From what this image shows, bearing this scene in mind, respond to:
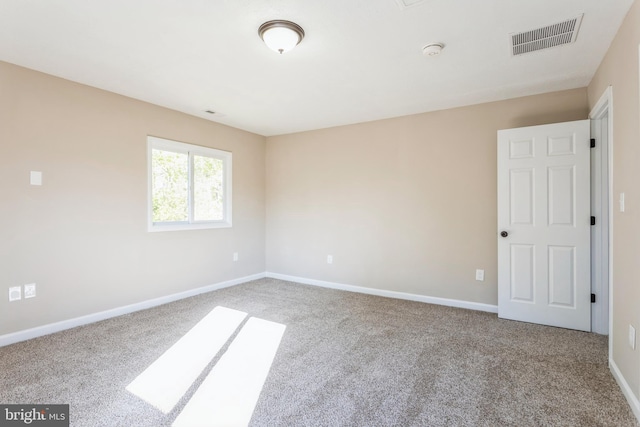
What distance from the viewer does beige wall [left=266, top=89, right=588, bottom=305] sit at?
3666 mm

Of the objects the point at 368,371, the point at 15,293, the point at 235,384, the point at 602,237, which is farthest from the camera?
the point at 602,237

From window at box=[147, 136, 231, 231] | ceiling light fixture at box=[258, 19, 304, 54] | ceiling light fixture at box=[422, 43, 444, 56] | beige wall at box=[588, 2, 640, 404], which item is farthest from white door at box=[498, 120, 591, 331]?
window at box=[147, 136, 231, 231]

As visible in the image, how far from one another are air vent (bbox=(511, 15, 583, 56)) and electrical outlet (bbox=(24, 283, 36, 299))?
4.58 metres

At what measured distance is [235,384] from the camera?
212cm

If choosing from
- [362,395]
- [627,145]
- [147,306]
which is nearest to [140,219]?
[147,306]

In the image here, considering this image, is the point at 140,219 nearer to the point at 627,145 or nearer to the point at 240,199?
the point at 240,199

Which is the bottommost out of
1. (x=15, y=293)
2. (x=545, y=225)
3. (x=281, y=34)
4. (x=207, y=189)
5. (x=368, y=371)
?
(x=368, y=371)

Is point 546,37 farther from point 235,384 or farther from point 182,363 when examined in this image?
point 182,363

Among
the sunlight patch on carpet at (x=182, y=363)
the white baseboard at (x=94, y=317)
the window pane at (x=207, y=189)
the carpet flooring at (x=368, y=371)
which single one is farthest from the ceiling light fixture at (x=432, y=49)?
the white baseboard at (x=94, y=317)

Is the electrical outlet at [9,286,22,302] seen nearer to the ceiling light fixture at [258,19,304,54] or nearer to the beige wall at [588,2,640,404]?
the ceiling light fixture at [258,19,304,54]

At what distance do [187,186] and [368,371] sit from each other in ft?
11.0

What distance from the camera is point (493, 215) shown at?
3.64 meters

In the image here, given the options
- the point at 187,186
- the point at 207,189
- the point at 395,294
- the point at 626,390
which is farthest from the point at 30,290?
the point at 626,390

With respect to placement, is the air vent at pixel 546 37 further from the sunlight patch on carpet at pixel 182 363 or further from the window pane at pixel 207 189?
the window pane at pixel 207 189
